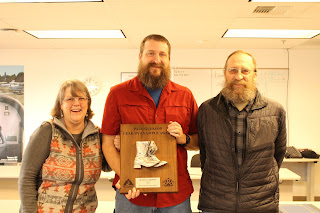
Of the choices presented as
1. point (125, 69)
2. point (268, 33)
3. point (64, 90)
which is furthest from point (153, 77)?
point (125, 69)

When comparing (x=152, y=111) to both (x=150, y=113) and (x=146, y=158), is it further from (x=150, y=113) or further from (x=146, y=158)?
(x=146, y=158)

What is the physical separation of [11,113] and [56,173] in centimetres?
422

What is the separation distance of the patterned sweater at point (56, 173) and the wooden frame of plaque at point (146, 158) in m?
0.35

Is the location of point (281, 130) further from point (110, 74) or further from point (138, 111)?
point (110, 74)

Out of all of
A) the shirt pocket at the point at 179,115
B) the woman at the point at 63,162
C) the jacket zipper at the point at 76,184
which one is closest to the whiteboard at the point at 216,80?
the shirt pocket at the point at 179,115

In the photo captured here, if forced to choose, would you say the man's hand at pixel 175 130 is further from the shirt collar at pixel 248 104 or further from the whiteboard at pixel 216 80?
the whiteboard at pixel 216 80

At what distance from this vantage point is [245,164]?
167cm

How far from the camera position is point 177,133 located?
1.63 m

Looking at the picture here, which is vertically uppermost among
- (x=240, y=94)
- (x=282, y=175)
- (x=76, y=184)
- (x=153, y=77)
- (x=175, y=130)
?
(x=153, y=77)

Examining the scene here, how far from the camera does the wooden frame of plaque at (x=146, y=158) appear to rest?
1.56m

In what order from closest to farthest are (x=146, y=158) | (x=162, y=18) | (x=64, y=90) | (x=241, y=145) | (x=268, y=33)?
1. (x=146, y=158)
2. (x=241, y=145)
3. (x=64, y=90)
4. (x=162, y=18)
5. (x=268, y=33)

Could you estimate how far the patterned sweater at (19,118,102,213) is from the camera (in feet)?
5.68

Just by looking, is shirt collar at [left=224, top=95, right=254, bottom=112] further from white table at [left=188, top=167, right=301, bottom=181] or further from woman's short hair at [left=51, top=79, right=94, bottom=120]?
white table at [left=188, top=167, right=301, bottom=181]

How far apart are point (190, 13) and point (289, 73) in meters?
3.07
